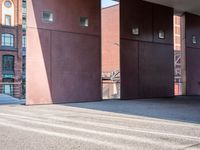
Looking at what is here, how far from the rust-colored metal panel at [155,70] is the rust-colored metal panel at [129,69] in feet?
1.73

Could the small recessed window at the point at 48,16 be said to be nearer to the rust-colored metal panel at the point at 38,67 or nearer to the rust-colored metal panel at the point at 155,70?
the rust-colored metal panel at the point at 38,67

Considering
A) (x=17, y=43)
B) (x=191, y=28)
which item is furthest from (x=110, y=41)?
(x=191, y=28)

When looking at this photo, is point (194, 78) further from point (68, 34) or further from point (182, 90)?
point (68, 34)

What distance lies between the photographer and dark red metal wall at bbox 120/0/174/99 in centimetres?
2039

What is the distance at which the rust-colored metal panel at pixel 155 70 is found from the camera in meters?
21.5

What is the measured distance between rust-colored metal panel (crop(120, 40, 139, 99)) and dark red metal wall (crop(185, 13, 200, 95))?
22.4 ft

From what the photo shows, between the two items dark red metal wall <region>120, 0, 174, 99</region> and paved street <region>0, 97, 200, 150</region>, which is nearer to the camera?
paved street <region>0, 97, 200, 150</region>

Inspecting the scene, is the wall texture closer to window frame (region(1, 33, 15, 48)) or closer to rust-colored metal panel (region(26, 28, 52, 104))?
window frame (region(1, 33, 15, 48))

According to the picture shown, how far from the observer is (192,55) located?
2642cm

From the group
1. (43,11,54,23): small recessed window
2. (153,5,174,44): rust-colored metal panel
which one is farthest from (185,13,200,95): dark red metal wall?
(43,11,54,23): small recessed window

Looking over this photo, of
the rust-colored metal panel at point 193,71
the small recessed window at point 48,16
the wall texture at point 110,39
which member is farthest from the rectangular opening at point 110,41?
the small recessed window at point 48,16

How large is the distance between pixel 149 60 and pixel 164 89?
8.64ft

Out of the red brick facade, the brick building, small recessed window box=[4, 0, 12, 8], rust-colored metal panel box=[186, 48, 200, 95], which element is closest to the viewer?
rust-colored metal panel box=[186, 48, 200, 95]

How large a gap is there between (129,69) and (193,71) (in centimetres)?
823
